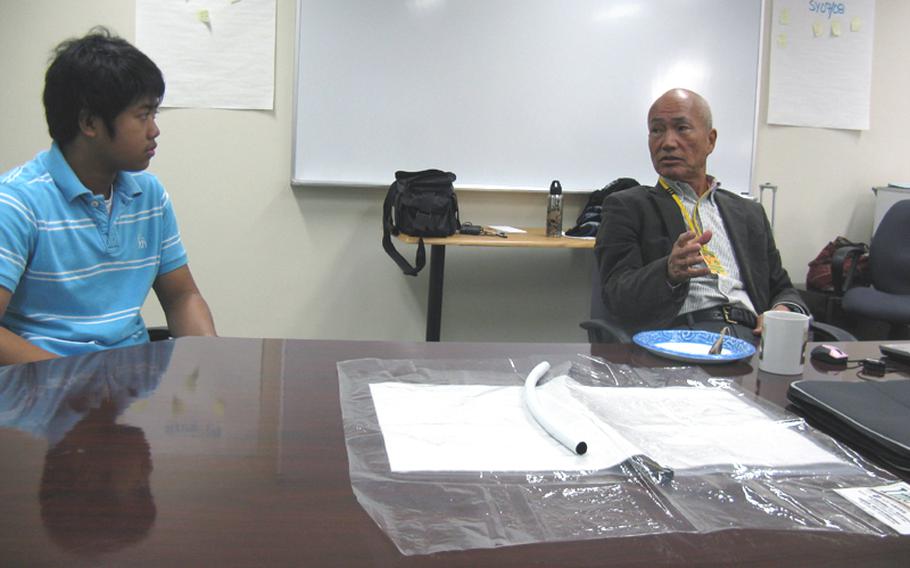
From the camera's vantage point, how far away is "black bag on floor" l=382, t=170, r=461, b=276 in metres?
3.24

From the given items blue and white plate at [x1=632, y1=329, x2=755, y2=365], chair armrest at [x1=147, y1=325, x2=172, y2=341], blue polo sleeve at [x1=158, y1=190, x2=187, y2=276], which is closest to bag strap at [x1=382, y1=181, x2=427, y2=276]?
blue polo sleeve at [x1=158, y1=190, x2=187, y2=276]

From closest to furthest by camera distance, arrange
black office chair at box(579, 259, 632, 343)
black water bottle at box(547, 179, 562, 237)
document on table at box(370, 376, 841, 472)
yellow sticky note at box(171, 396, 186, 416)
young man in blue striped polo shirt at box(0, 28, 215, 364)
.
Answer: document on table at box(370, 376, 841, 472), yellow sticky note at box(171, 396, 186, 416), young man in blue striped polo shirt at box(0, 28, 215, 364), black office chair at box(579, 259, 632, 343), black water bottle at box(547, 179, 562, 237)

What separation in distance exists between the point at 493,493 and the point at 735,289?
1.63 meters

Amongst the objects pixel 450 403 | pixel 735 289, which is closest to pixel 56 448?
pixel 450 403

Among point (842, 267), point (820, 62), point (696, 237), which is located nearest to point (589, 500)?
point (696, 237)

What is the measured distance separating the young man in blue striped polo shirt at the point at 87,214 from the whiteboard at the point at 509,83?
1774 mm

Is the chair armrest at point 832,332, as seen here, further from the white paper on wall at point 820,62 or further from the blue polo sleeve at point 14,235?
the white paper on wall at point 820,62

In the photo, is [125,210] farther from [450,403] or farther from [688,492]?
[688,492]

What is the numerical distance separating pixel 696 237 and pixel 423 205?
142 centimetres

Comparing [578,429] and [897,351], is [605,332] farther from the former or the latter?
[578,429]

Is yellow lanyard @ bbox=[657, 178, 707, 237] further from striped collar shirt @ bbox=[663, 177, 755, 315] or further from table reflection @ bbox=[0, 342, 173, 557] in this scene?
table reflection @ bbox=[0, 342, 173, 557]

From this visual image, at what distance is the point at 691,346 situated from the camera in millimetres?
1505

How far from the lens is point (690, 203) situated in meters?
2.32

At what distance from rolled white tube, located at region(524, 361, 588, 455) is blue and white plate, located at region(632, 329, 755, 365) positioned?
0.34 m
